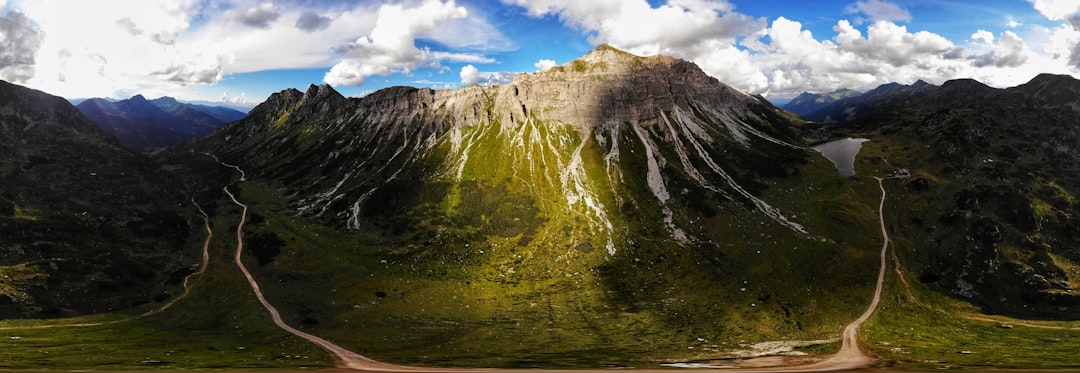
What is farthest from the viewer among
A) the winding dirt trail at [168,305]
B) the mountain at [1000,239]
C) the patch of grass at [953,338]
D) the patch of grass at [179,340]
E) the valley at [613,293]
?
the mountain at [1000,239]

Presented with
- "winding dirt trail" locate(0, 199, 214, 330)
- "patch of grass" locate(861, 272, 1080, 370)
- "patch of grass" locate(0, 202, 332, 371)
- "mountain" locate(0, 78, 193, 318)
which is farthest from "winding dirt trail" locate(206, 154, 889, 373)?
"mountain" locate(0, 78, 193, 318)

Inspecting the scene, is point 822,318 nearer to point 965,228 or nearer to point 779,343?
point 779,343

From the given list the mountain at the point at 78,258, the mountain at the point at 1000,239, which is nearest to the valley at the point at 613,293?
the mountain at the point at 1000,239

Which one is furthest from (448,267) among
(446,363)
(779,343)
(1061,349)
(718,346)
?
(1061,349)

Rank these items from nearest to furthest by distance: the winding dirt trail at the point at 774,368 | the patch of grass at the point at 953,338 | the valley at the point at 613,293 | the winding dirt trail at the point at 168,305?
the winding dirt trail at the point at 774,368, the patch of grass at the point at 953,338, the valley at the point at 613,293, the winding dirt trail at the point at 168,305

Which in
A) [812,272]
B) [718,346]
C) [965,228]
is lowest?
[718,346]

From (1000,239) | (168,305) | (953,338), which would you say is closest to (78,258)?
(168,305)

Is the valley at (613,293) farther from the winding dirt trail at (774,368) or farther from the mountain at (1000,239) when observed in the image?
the winding dirt trail at (774,368)

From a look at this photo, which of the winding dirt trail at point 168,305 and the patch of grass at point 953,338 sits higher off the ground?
the winding dirt trail at point 168,305

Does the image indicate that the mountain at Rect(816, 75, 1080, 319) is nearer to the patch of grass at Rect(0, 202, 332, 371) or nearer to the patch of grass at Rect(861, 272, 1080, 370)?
the patch of grass at Rect(861, 272, 1080, 370)

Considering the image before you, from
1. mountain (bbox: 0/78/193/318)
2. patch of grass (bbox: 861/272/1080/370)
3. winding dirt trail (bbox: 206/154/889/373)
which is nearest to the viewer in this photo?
winding dirt trail (bbox: 206/154/889/373)

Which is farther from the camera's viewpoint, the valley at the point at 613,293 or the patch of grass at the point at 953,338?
the valley at the point at 613,293
